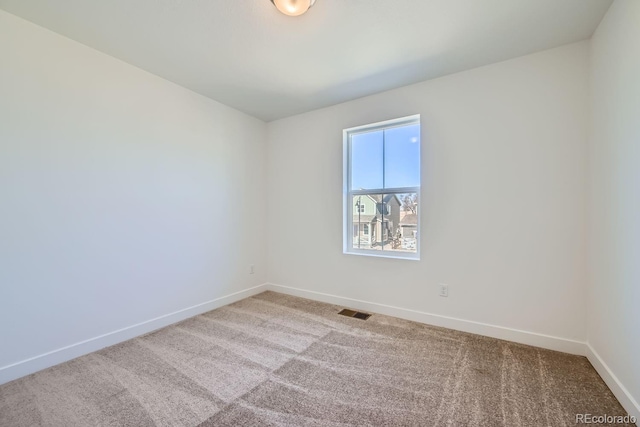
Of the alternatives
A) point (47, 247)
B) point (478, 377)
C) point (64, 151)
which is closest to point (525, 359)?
point (478, 377)

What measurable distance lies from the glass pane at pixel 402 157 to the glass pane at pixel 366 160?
9cm

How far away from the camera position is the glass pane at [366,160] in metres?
3.18

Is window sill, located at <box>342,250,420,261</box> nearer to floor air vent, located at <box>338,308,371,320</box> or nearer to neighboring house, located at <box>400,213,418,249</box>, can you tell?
neighboring house, located at <box>400,213,418,249</box>

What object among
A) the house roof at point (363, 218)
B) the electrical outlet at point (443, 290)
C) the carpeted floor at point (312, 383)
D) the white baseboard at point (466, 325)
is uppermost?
the house roof at point (363, 218)

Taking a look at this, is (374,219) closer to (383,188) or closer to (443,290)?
(383,188)

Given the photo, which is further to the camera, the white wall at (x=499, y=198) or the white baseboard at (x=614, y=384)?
the white wall at (x=499, y=198)

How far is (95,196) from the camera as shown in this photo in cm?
228

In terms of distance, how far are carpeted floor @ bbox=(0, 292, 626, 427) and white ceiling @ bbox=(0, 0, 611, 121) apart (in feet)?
8.34

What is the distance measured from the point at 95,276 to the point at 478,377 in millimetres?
3157

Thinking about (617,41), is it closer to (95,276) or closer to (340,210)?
(340,210)

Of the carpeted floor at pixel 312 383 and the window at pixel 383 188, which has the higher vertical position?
the window at pixel 383 188

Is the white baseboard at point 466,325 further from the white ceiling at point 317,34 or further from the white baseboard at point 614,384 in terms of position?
the white ceiling at point 317,34

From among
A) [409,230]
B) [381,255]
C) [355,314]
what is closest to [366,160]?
[409,230]

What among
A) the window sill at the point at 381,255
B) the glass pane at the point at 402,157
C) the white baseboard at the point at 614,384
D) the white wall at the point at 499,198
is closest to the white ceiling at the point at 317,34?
the white wall at the point at 499,198
